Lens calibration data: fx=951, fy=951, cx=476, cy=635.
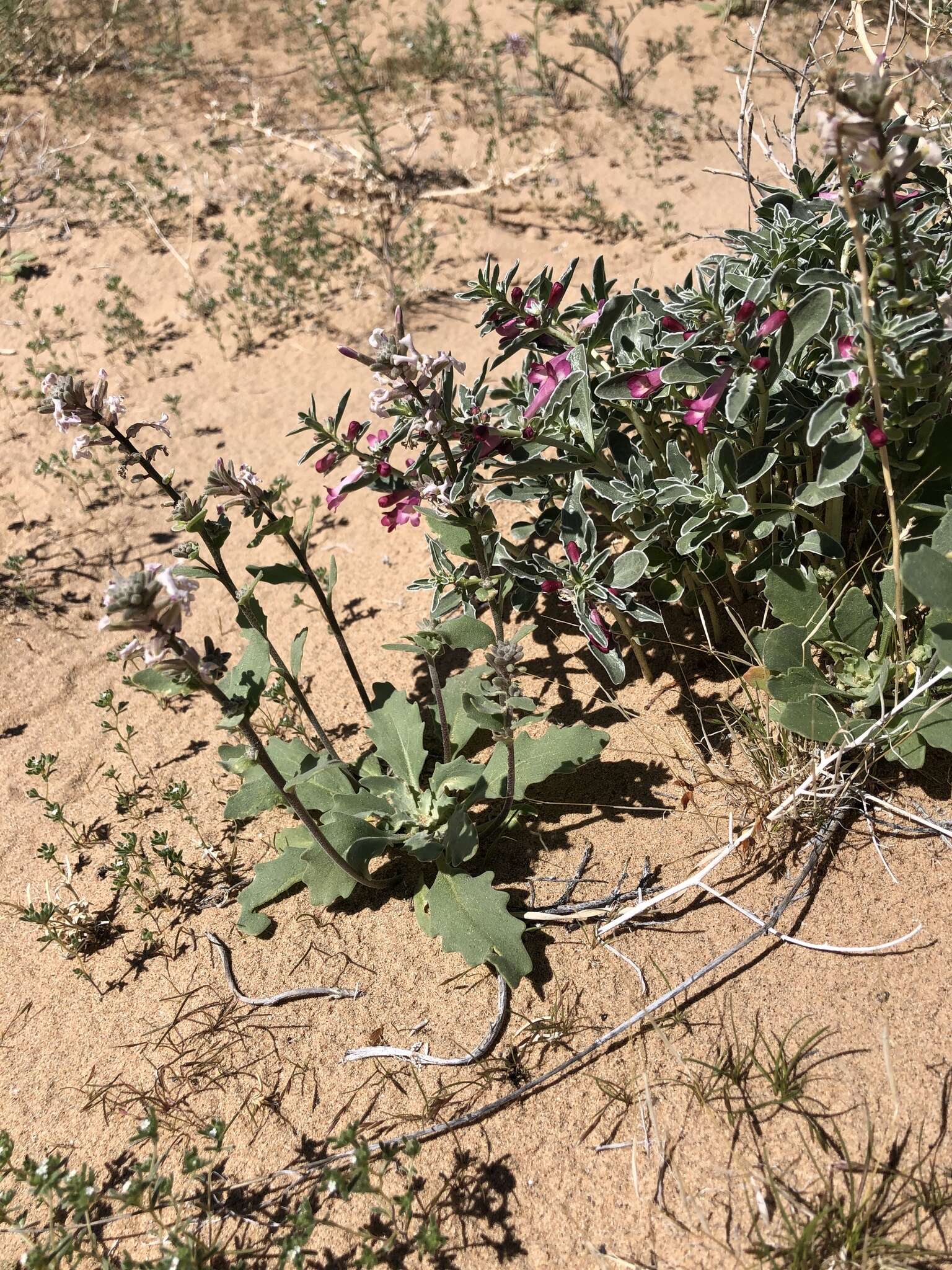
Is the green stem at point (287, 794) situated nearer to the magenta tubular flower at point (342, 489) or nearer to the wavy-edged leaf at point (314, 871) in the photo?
the wavy-edged leaf at point (314, 871)

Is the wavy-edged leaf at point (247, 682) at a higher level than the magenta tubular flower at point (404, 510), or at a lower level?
lower

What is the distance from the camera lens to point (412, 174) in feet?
20.5

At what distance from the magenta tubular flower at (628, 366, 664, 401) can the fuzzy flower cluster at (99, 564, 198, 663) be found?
1.24 metres

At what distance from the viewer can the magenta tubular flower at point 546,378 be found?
254 cm

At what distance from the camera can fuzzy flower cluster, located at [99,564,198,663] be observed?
1778 mm

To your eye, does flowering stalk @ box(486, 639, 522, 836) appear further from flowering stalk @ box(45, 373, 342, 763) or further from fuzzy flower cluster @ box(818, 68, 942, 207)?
fuzzy flower cluster @ box(818, 68, 942, 207)

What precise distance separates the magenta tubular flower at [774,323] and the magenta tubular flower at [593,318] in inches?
20.1

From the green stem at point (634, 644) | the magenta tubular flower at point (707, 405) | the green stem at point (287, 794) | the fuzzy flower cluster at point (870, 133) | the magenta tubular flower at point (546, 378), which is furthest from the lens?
the green stem at point (634, 644)

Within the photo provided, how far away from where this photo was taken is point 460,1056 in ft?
7.54

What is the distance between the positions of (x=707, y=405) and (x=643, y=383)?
0.59 ft

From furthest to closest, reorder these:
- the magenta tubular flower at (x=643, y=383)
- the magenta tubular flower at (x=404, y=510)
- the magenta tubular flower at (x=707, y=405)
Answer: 1. the magenta tubular flower at (x=404, y=510)
2. the magenta tubular flower at (x=643, y=383)
3. the magenta tubular flower at (x=707, y=405)

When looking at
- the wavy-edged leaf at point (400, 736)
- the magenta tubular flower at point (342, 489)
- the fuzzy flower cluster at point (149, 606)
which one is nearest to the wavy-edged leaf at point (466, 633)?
the wavy-edged leaf at point (400, 736)

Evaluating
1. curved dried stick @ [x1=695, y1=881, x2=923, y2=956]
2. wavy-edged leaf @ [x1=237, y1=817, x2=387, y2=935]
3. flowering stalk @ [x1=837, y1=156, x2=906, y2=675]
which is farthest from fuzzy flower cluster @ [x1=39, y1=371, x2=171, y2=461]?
curved dried stick @ [x1=695, y1=881, x2=923, y2=956]

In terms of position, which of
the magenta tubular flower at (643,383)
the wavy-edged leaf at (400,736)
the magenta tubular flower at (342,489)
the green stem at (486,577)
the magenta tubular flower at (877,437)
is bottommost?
the wavy-edged leaf at (400,736)
